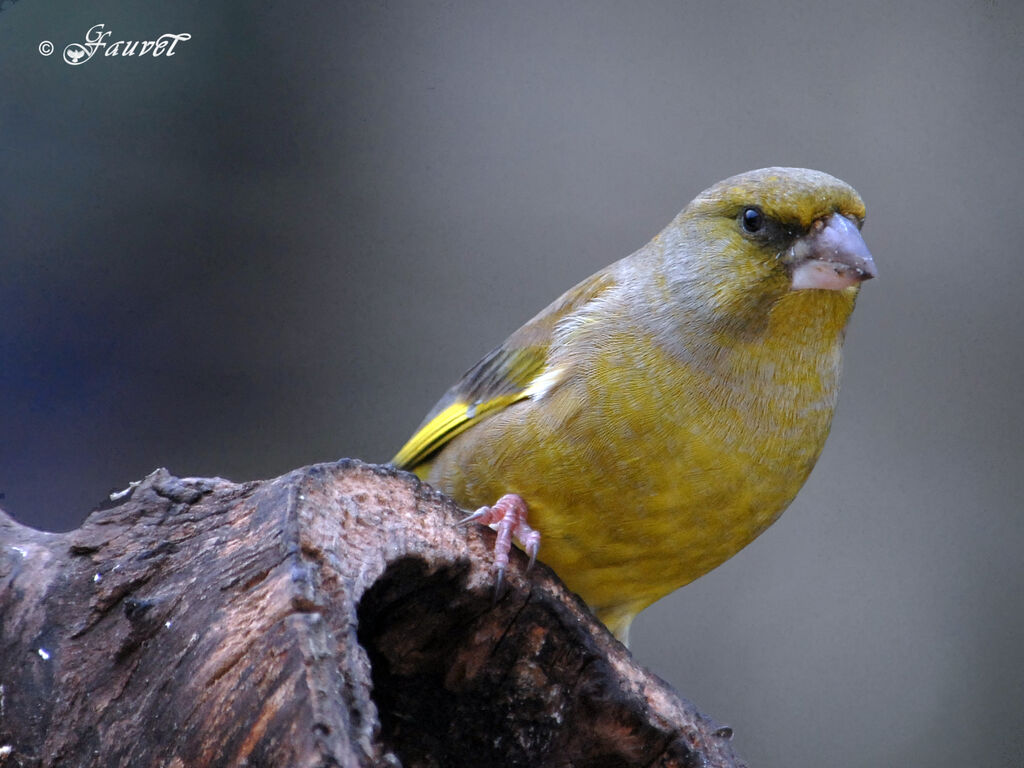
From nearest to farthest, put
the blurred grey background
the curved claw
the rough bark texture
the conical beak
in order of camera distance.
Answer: the rough bark texture → the curved claw → the conical beak → the blurred grey background

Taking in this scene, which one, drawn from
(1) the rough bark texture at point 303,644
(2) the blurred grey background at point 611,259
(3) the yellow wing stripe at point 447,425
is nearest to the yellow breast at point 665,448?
(3) the yellow wing stripe at point 447,425

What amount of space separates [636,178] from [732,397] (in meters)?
1.73

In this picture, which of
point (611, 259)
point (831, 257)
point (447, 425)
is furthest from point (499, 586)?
point (611, 259)

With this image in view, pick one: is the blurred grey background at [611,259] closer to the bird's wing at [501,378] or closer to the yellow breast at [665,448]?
the bird's wing at [501,378]

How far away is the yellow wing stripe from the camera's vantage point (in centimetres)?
238

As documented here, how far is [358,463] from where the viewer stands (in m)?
1.62

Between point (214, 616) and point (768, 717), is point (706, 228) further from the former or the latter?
point (768, 717)

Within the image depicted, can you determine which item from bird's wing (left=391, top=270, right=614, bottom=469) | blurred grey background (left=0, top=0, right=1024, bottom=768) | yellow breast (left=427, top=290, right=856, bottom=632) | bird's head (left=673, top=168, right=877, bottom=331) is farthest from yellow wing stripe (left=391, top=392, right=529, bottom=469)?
blurred grey background (left=0, top=0, right=1024, bottom=768)

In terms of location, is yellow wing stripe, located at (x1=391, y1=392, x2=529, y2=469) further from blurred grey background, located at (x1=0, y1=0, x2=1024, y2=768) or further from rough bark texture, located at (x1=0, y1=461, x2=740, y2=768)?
blurred grey background, located at (x1=0, y1=0, x2=1024, y2=768)

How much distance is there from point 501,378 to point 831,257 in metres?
0.77

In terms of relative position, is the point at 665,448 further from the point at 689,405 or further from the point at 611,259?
the point at 611,259

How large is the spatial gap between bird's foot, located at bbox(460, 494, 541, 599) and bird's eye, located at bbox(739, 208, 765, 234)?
2.37 feet

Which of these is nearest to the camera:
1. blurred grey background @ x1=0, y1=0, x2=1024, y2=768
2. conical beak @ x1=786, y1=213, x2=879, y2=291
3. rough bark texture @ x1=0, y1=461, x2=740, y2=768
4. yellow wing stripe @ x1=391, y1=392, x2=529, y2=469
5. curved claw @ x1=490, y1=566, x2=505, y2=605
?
rough bark texture @ x1=0, y1=461, x2=740, y2=768

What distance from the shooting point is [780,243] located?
2.18 meters
